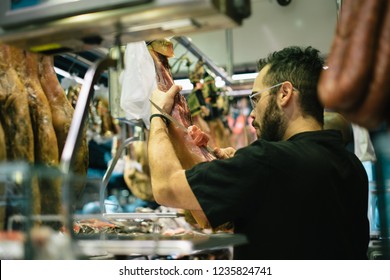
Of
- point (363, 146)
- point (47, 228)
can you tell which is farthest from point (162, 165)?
point (363, 146)

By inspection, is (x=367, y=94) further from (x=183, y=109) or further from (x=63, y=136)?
(x=63, y=136)

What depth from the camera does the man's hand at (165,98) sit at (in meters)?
2.39

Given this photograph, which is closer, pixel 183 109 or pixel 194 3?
pixel 194 3

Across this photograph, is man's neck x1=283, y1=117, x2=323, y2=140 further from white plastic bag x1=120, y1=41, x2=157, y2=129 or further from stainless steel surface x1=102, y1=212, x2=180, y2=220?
stainless steel surface x1=102, y1=212, x2=180, y2=220

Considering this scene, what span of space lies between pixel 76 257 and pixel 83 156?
1.13 metres

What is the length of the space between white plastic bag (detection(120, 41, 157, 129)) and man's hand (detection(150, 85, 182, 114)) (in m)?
0.11

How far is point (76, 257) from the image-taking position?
1388 mm

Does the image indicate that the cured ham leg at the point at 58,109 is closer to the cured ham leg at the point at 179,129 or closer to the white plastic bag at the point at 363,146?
the cured ham leg at the point at 179,129

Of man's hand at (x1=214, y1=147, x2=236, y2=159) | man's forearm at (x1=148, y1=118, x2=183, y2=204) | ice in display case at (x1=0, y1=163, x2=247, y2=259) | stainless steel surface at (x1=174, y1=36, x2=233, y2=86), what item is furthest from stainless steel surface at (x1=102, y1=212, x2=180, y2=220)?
stainless steel surface at (x1=174, y1=36, x2=233, y2=86)

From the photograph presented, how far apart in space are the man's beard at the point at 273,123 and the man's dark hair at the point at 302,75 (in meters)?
0.08

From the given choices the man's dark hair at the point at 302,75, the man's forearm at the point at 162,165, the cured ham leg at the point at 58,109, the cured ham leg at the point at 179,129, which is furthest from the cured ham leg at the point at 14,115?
the man's dark hair at the point at 302,75

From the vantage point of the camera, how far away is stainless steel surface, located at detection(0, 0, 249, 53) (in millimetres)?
1196
